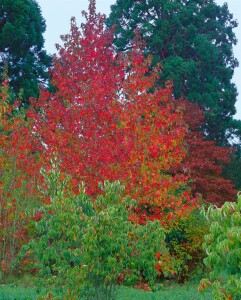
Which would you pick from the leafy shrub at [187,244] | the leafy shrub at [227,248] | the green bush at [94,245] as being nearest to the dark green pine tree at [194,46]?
the leafy shrub at [187,244]

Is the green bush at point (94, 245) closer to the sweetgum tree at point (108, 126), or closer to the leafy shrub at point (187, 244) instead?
the sweetgum tree at point (108, 126)

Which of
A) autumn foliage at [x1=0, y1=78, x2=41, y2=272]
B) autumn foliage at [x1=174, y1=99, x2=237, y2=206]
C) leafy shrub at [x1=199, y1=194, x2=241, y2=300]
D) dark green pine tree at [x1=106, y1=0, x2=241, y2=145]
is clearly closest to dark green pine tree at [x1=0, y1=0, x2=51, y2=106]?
dark green pine tree at [x1=106, y1=0, x2=241, y2=145]

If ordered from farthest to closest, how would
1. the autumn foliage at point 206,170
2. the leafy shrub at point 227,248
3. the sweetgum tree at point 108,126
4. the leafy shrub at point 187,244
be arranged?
the autumn foliage at point 206,170 → the leafy shrub at point 187,244 → the sweetgum tree at point 108,126 → the leafy shrub at point 227,248

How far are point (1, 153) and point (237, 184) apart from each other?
14.8 meters

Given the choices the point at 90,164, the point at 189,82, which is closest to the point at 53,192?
the point at 90,164

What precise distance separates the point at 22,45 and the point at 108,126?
2012 cm

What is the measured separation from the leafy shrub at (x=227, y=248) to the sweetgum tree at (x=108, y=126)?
245 inches

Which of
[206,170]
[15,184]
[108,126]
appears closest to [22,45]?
[206,170]

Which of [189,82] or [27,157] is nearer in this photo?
[27,157]

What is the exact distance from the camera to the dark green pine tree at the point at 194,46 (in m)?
32.0

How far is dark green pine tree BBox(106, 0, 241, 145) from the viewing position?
3195 centimetres

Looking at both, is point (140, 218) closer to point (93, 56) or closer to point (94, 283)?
point (93, 56)

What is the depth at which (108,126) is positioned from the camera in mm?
14055

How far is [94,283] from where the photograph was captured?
30.7 feet
